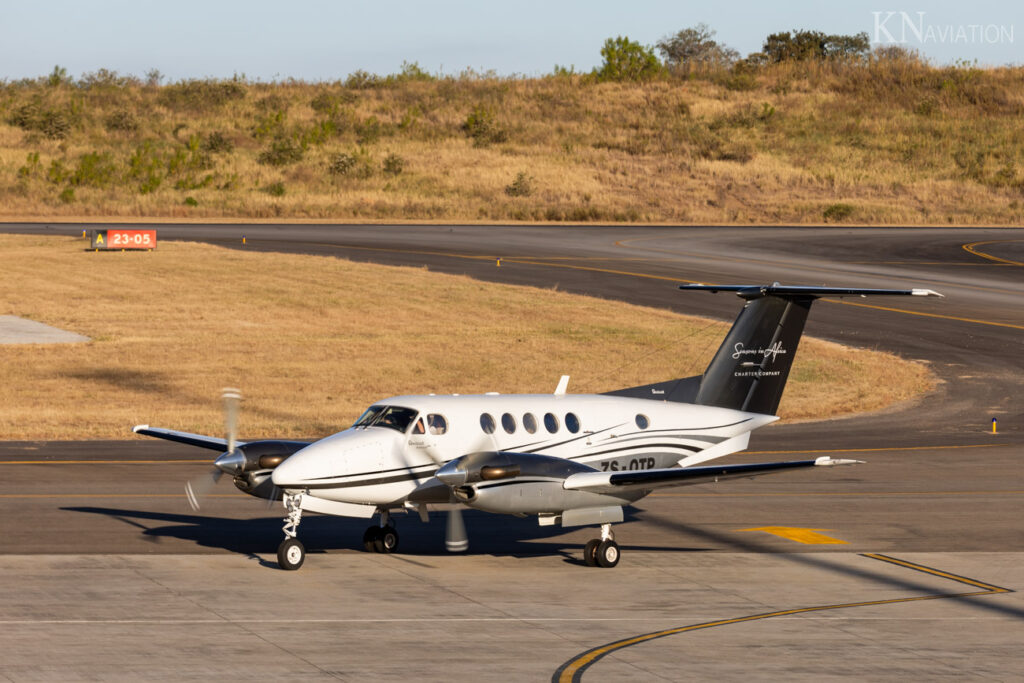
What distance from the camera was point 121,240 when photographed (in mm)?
62625

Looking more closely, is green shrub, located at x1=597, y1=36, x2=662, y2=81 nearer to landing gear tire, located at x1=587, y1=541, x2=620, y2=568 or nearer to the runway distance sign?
the runway distance sign

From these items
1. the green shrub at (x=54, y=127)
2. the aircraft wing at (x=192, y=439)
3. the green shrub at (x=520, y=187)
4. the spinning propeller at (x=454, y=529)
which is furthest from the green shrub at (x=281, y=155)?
the spinning propeller at (x=454, y=529)

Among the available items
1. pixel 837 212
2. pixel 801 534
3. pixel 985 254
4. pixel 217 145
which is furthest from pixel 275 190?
pixel 801 534

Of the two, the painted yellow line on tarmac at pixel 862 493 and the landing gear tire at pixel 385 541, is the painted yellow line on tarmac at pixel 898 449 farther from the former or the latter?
the landing gear tire at pixel 385 541

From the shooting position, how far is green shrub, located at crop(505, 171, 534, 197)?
93.2 m

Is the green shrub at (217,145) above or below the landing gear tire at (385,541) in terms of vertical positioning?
above

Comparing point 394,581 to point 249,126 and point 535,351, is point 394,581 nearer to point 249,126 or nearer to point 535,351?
point 535,351

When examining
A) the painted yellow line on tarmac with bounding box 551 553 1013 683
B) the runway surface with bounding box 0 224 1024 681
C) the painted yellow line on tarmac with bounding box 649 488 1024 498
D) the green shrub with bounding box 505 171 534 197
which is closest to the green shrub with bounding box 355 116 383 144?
the green shrub with bounding box 505 171 534 197

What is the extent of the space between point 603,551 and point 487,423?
107 inches

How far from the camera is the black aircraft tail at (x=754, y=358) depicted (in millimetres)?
22891

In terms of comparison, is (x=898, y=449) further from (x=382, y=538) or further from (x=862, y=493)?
(x=382, y=538)

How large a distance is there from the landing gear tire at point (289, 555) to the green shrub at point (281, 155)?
270 feet

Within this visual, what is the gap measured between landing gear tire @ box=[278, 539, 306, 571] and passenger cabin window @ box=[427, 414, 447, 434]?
8.79 ft

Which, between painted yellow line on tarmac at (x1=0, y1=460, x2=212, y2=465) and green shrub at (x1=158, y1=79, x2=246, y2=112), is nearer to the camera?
painted yellow line on tarmac at (x1=0, y1=460, x2=212, y2=465)
